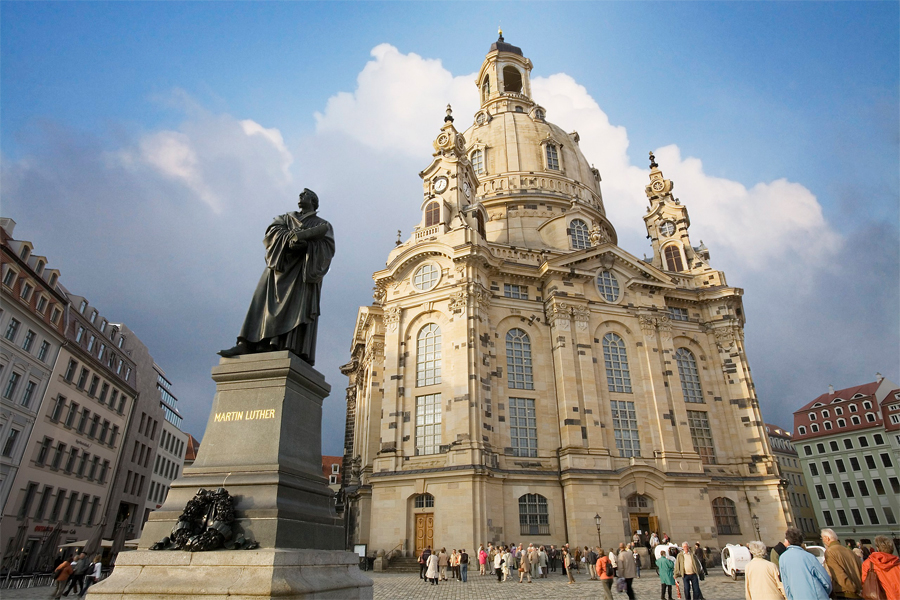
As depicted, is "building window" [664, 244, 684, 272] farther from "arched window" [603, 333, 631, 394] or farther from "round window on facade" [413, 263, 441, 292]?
"round window on facade" [413, 263, 441, 292]

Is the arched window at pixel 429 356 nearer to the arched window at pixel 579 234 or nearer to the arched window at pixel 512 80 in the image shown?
the arched window at pixel 579 234

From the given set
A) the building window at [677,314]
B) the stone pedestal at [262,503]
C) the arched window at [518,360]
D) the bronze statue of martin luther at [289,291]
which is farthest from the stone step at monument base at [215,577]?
the building window at [677,314]

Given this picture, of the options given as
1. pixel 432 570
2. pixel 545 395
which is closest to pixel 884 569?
pixel 432 570

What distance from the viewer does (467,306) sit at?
34.0 m

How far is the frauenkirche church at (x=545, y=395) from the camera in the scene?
30.7m

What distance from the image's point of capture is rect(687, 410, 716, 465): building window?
123 ft

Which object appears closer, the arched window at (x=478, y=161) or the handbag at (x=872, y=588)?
the handbag at (x=872, y=588)

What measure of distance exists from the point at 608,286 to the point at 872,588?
3366cm

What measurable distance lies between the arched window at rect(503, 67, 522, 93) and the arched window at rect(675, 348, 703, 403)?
130 ft

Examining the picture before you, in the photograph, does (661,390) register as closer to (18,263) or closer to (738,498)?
(738,498)

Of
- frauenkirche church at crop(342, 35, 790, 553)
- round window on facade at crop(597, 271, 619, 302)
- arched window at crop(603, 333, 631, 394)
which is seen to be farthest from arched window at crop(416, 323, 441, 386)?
round window on facade at crop(597, 271, 619, 302)

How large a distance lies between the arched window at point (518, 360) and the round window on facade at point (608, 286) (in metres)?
7.05

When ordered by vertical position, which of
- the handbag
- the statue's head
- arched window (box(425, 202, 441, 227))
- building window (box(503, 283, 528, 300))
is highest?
arched window (box(425, 202, 441, 227))

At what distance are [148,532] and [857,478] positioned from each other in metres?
74.4
